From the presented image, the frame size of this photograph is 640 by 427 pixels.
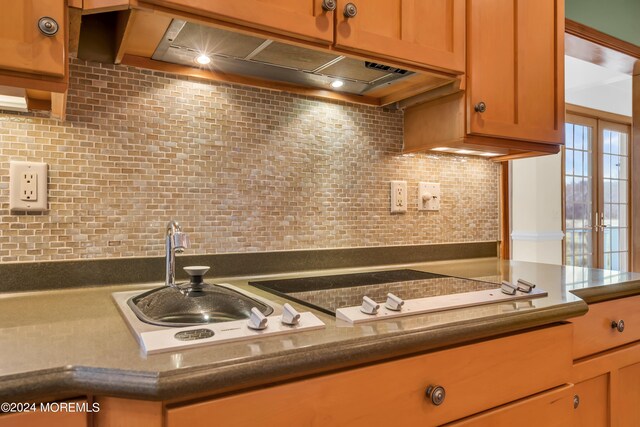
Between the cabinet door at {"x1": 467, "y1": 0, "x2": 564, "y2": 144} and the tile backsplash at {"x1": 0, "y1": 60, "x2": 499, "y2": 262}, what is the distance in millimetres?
355

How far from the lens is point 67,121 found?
112 cm

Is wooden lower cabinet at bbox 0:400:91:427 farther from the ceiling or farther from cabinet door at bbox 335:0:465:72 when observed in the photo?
the ceiling

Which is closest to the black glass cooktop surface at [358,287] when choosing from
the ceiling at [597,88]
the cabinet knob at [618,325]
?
the cabinet knob at [618,325]

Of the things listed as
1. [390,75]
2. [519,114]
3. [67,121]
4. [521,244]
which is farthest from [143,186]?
[521,244]

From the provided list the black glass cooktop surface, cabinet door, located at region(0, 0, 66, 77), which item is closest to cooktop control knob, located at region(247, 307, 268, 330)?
the black glass cooktop surface

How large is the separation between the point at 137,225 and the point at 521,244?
7.35ft

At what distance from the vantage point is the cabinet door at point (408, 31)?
1.11 m

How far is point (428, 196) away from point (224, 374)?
49.9 inches

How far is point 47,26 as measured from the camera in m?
0.79

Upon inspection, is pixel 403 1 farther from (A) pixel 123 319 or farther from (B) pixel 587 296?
(A) pixel 123 319

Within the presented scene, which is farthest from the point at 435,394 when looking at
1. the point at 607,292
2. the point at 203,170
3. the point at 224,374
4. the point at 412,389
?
the point at 203,170

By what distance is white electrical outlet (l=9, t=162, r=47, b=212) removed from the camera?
41.9 inches

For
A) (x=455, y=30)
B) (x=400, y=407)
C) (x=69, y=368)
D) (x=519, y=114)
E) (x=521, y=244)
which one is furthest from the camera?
(x=521, y=244)

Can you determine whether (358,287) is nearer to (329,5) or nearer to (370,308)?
(370,308)
